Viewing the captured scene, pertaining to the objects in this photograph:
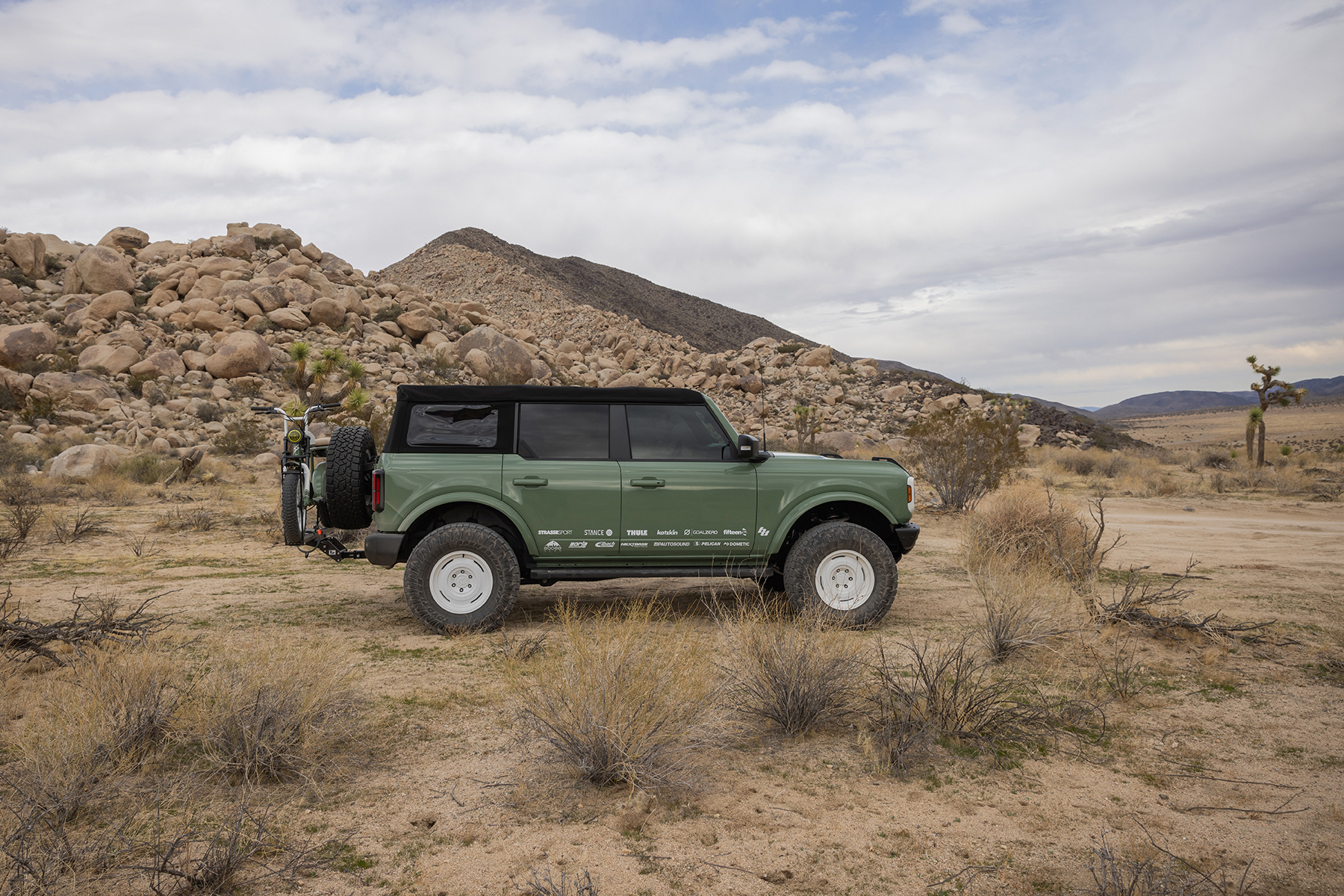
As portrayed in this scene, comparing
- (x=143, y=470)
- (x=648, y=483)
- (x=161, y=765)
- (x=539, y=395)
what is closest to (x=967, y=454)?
(x=648, y=483)

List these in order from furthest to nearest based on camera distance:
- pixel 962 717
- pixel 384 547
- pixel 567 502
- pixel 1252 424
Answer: pixel 1252 424 → pixel 567 502 → pixel 384 547 → pixel 962 717

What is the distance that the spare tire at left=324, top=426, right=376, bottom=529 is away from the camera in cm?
670

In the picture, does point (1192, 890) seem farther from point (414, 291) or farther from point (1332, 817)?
point (414, 291)

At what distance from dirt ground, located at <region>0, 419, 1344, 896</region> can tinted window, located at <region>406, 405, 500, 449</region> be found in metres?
1.71

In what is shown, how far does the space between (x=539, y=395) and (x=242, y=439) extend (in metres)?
23.6

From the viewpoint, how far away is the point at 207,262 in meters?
40.5

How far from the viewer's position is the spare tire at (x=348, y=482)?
670 centimetres

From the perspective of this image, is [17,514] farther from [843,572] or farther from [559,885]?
[559,885]

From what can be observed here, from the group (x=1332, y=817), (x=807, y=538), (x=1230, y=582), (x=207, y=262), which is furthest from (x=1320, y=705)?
(x=207, y=262)

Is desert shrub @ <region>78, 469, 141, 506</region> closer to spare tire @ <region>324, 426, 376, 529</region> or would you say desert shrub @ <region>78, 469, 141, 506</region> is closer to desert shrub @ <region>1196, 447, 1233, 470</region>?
spare tire @ <region>324, 426, 376, 529</region>

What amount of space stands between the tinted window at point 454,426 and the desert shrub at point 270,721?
8.75ft

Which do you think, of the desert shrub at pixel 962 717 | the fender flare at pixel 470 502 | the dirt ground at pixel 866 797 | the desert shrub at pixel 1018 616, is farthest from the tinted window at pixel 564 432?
the desert shrub at pixel 1018 616

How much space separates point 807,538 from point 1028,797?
318cm

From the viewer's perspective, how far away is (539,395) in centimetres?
696
